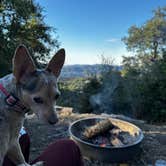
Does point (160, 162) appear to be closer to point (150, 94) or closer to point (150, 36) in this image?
point (150, 94)

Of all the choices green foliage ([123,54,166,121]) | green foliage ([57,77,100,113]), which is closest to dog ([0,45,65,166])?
green foliage ([123,54,166,121])

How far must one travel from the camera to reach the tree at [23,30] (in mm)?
5959

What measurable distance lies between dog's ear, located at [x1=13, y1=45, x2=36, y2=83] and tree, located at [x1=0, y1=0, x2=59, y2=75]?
16.2ft

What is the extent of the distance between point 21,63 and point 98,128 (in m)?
1.79

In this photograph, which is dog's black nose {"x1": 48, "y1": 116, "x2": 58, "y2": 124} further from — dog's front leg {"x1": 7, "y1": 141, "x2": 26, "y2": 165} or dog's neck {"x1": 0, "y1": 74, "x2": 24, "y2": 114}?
dog's front leg {"x1": 7, "y1": 141, "x2": 26, "y2": 165}

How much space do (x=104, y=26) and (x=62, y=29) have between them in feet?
8.13

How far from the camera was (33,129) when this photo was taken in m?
3.08

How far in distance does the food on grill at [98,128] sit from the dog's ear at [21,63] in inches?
67.5

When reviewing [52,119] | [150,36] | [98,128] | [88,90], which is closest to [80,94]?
[88,90]

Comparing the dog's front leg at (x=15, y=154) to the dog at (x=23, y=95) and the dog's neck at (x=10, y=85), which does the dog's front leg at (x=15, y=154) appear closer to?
the dog at (x=23, y=95)

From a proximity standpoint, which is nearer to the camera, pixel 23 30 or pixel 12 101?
pixel 12 101

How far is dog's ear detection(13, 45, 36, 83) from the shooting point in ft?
3.01

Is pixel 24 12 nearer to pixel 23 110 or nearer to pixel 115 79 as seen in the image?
pixel 115 79

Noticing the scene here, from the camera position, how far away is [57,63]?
1.10 m
